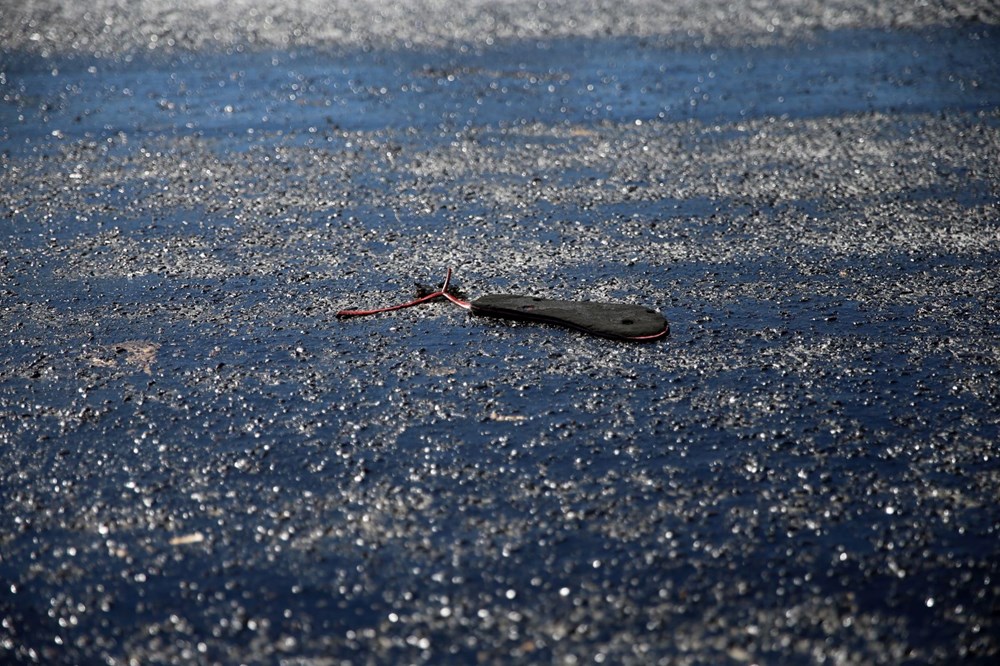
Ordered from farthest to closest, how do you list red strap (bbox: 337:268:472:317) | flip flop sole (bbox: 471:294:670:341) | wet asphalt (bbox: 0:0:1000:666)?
1. red strap (bbox: 337:268:472:317)
2. flip flop sole (bbox: 471:294:670:341)
3. wet asphalt (bbox: 0:0:1000:666)

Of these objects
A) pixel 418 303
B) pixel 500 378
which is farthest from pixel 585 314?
pixel 418 303

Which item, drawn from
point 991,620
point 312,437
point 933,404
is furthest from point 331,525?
point 933,404

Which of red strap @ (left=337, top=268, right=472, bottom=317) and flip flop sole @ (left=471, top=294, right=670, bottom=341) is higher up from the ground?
flip flop sole @ (left=471, top=294, right=670, bottom=341)

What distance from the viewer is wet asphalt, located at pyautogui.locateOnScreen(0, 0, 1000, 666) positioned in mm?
2836

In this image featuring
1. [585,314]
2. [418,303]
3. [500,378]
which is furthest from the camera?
[418,303]

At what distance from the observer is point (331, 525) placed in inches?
124

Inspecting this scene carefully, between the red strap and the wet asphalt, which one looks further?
the red strap

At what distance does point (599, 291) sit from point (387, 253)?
117cm

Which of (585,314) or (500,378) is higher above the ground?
(585,314)

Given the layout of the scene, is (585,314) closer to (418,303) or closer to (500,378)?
(500,378)

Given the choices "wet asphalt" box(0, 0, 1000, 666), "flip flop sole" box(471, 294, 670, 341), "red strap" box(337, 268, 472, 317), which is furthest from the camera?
"red strap" box(337, 268, 472, 317)

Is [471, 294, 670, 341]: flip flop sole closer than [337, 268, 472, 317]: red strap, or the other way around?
[471, 294, 670, 341]: flip flop sole

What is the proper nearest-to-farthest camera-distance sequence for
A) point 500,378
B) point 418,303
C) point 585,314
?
point 500,378 < point 585,314 < point 418,303

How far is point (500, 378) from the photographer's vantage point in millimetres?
3998
